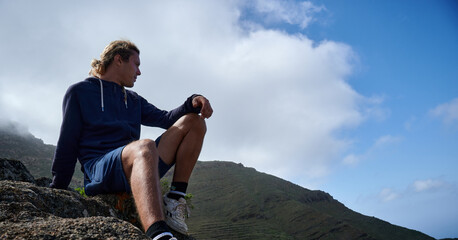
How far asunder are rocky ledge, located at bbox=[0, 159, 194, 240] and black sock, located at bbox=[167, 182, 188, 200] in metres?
0.43

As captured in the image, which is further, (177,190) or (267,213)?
(267,213)

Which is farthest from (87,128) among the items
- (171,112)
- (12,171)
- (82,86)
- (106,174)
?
(12,171)

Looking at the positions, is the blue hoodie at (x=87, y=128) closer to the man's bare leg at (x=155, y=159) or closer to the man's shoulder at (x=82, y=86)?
the man's shoulder at (x=82, y=86)

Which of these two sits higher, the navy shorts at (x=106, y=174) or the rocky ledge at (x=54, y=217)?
the navy shorts at (x=106, y=174)

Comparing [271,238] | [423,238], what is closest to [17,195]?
[271,238]

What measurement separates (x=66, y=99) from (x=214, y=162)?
218 feet

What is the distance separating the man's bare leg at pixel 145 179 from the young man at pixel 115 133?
0.15 metres

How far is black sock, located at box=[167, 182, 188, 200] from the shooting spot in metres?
2.59

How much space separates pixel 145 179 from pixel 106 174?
25.9 inches

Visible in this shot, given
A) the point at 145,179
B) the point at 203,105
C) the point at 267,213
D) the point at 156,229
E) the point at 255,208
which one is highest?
the point at 255,208

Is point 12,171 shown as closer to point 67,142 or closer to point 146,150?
point 67,142

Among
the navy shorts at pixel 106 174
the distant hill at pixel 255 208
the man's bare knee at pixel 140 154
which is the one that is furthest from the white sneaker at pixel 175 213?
the distant hill at pixel 255 208

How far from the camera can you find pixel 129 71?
121 inches

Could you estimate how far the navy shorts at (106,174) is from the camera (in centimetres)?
219
